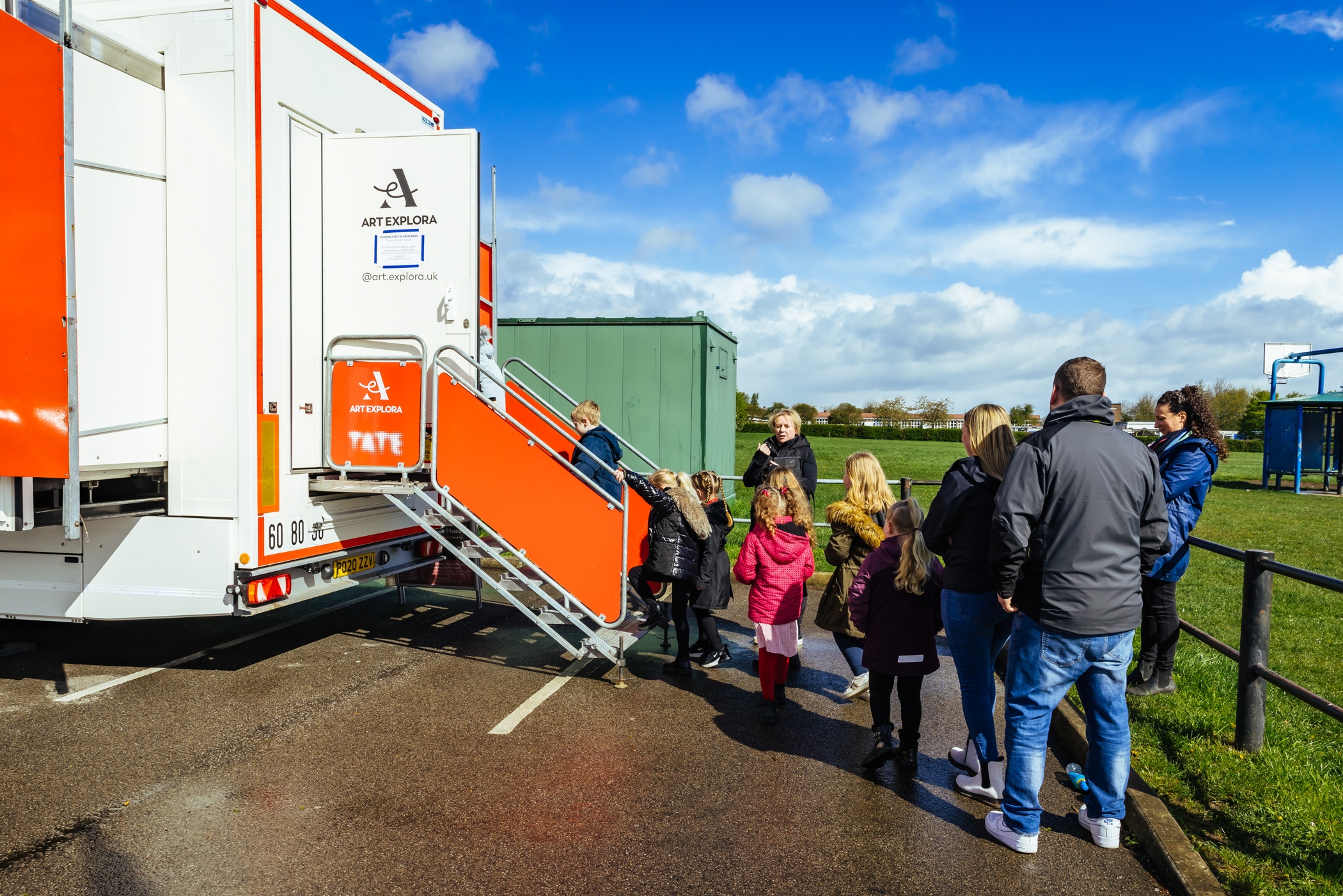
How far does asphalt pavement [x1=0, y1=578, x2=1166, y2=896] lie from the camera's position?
3.24 metres

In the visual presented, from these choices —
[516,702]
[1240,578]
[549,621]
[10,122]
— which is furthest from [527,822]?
[1240,578]

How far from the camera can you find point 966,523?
3.66 metres

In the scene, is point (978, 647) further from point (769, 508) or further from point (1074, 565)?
point (769, 508)

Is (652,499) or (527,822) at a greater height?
(652,499)

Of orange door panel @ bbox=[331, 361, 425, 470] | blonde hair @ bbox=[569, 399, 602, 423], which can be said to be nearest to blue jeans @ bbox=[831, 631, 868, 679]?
blonde hair @ bbox=[569, 399, 602, 423]

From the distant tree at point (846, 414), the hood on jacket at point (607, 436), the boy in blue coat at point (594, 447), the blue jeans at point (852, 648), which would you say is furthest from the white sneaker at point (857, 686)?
the distant tree at point (846, 414)

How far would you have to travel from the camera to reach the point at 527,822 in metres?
3.64

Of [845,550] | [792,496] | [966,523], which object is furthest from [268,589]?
[966,523]

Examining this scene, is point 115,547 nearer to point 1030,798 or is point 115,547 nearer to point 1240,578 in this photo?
point 1030,798

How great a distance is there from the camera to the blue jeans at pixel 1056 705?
3.22 metres

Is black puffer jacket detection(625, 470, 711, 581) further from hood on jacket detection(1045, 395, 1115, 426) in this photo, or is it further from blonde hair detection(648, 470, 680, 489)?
hood on jacket detection(1045, 395, 1115, 426)

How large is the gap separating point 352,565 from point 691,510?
7.78 feet

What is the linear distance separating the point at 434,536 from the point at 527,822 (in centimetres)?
218

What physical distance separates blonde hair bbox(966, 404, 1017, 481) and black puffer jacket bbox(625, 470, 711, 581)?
6.96 ft
